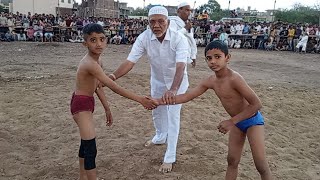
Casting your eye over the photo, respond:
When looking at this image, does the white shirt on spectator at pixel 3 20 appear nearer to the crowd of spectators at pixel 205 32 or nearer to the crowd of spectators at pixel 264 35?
the crowd of spectators at pixel 205 32

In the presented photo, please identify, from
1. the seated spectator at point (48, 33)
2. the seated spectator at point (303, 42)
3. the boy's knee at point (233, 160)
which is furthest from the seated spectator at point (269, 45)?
the boy's knee at point (233, 160)

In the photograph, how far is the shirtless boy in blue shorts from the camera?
10.00ft

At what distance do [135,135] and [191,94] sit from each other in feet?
6.22

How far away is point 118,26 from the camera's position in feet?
68.7

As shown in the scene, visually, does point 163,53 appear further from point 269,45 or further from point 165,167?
point 269,45

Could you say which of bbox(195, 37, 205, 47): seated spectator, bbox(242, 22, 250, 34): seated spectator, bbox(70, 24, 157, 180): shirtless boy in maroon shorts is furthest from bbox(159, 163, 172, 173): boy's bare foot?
bbox(242, 22, 250, 34): seated spectator

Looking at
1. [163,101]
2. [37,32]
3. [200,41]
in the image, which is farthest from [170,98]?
[37,32]

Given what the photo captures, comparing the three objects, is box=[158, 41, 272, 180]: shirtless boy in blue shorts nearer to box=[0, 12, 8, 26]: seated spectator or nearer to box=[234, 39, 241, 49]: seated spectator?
box=[234, 39, 241, 49]: seated spectator

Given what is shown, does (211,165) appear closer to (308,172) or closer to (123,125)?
(308,172)

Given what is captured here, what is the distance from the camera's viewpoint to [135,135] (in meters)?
5.16

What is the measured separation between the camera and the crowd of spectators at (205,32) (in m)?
19.1

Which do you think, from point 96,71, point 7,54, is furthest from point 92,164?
point 7,54

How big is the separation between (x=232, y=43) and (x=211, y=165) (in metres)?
16.9

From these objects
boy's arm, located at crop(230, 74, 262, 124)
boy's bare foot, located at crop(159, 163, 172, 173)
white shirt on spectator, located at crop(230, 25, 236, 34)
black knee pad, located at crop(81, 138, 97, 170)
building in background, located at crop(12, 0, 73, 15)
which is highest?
building in background, located at crop(12, 0, 73, 15)
